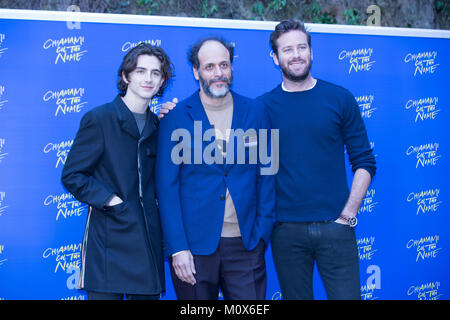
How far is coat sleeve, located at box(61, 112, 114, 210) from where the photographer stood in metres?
1.99

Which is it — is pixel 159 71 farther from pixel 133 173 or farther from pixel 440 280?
pixel 440 280

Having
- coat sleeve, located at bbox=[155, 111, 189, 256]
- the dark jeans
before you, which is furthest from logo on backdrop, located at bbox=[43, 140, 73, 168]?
the dark jeans

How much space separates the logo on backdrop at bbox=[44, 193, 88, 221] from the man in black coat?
0.77 meters

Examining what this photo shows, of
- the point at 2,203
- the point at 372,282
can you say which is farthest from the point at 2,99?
the point at 372,282

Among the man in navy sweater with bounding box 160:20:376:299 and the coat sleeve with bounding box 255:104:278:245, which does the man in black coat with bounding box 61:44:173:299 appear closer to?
the man in navy sweater with bounding box 160:20:376:299

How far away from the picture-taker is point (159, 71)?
222 cm

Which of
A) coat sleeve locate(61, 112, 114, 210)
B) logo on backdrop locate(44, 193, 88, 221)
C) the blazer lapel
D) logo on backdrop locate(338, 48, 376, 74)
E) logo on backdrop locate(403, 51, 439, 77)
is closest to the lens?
coat sleeve locate(61, 112, 114, 210)

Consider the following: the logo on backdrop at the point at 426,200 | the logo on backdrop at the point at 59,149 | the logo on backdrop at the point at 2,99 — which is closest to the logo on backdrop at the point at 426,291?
the logo on backdrop at the point at 426,200

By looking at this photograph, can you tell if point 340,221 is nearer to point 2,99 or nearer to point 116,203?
point 116,203

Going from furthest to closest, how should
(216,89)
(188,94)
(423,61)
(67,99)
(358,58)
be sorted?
(423,61) < (358,58) < (188,94) < (67,99) < (216,89)

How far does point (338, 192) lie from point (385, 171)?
3.64 feet

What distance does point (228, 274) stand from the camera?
2.10 metres

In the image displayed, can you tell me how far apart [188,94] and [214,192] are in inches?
44.4

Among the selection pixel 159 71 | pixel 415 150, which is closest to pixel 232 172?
pixel 159 71
